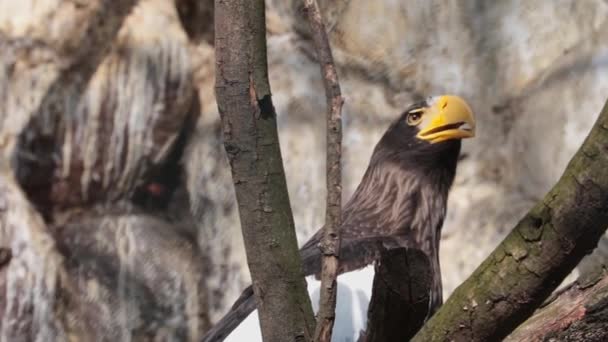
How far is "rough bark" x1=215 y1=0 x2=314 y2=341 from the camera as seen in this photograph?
1.73m

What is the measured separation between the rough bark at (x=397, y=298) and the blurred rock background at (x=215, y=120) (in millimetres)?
2617

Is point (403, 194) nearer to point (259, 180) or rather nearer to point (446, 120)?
point (446, 120)

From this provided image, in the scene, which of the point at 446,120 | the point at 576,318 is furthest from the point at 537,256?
the point at 446,120

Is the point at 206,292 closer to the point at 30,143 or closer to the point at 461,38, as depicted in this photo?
the point at 30,143

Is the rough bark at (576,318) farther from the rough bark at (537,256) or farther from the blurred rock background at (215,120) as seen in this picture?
the blurred rock background at (215,120)

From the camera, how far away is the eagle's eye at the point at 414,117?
336cm

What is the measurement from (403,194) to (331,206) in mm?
1868

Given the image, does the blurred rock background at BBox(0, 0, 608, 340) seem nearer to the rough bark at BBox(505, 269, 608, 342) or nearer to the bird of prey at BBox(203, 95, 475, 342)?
the bird of prey at BBox(203, 95, 475, 342)

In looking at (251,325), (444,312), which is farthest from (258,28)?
(251,325)

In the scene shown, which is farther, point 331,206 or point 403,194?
point 403,194

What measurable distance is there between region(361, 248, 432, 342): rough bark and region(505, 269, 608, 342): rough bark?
0.15 metres

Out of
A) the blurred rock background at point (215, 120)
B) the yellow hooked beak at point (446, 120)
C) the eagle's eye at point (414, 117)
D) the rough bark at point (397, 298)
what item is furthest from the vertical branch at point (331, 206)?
the blurred rock background at point (215, 120)

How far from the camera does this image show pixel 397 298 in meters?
1.64

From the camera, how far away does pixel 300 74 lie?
451 cm
